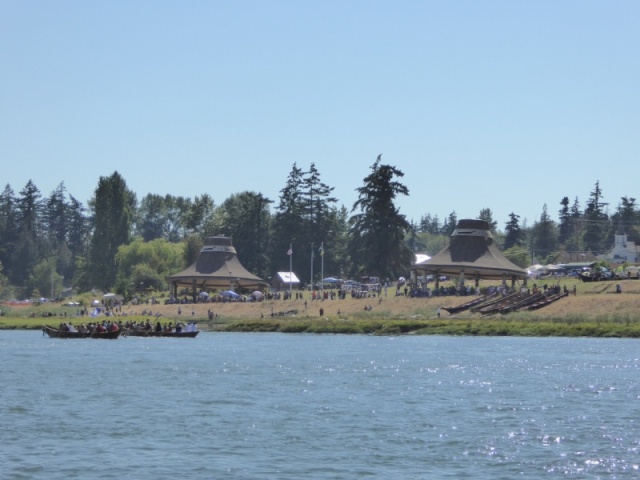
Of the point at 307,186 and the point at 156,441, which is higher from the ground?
the point at 307,186

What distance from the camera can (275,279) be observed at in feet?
470

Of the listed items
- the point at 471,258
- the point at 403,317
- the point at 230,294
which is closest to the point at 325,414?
the point at 403,317

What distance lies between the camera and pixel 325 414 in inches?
1610

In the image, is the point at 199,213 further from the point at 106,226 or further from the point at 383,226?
the point at 383,226

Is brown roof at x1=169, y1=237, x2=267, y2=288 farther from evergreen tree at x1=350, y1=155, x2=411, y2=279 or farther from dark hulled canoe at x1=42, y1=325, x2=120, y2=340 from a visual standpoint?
dark hulled canoe at x1=42, y1=325, x2=120, y2=340

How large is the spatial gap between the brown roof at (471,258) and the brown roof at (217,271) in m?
27.4

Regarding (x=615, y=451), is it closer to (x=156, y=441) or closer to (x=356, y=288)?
(x=156, y=441)

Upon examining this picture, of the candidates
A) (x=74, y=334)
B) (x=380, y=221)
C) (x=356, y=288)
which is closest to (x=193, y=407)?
(x=74, y=334)

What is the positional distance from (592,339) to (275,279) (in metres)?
69.7

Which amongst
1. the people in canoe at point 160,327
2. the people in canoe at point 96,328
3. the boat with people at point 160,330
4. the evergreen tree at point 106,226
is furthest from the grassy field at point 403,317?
the evergreen tree at point 106,226

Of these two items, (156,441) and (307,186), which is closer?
(156,441)

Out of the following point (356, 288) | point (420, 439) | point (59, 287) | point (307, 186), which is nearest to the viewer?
point (420, 439)

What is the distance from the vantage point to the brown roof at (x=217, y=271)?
130875mm

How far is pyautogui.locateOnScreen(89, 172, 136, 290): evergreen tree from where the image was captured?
16138cm
